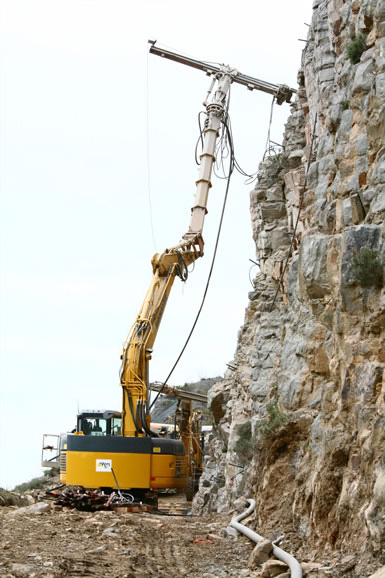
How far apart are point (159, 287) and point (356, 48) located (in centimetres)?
1163

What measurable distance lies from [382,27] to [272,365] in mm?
11485

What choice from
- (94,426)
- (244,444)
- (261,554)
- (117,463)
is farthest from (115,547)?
(94,426)

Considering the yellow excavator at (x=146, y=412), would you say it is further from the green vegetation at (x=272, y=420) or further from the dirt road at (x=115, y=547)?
the green vegetation at (x=272, y=420)

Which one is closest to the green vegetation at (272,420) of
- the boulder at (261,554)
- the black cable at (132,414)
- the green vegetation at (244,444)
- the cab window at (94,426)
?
the boulder at (261,554)

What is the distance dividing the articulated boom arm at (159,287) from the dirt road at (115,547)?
148 inches

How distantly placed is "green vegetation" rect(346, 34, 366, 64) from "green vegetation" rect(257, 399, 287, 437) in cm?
641

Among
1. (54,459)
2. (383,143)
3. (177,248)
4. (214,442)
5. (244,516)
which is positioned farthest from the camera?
(54,459)

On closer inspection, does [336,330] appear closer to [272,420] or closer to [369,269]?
[369,269]

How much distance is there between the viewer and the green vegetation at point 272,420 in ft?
46.0

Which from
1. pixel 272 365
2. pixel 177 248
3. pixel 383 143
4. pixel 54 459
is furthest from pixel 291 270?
pixel 54 459

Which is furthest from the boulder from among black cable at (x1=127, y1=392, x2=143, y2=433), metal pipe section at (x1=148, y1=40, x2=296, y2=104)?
metal pipe section at (x1=148, y1=40, x2=296, y2=104)

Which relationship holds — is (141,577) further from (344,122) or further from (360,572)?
(344,122)

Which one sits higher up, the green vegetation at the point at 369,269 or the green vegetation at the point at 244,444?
the green vegetation at the point at 369,269

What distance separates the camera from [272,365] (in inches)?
832
